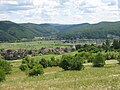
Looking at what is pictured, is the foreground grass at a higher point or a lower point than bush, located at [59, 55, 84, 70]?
higher

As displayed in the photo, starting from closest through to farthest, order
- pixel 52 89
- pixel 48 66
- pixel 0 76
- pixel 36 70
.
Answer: pixel 52 89
pixel 0 76
pixel 36 70
pixel 48 66

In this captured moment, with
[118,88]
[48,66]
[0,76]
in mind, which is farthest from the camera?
[48,66]

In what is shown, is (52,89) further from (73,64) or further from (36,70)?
(73,64)

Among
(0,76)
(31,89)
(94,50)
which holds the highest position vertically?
(31,89)

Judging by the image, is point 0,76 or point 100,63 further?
point 100,63

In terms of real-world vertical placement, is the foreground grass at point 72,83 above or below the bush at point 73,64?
above

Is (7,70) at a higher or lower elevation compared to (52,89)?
lower

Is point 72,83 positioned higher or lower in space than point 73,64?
higher

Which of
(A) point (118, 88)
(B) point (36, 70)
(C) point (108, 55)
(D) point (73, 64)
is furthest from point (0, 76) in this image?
(C) point (108, 55)

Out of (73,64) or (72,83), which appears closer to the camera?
(72,83)

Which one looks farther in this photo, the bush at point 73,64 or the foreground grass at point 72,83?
the bush at point 73,64

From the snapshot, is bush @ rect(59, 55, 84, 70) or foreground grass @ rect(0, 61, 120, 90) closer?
foreground grass @ rect(0, 61, 120, 90)
